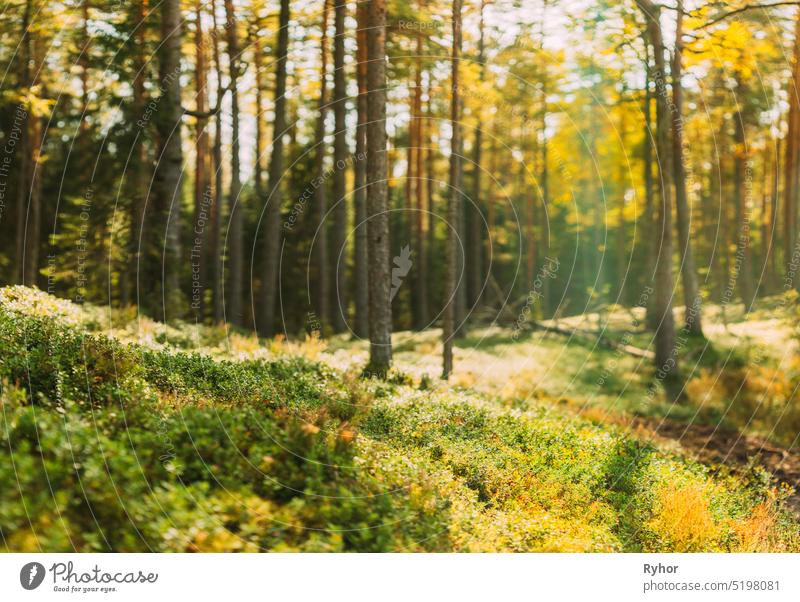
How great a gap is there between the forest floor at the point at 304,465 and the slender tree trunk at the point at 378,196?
0.99m

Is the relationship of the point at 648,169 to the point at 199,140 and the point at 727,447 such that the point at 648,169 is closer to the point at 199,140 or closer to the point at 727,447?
the point at 727,447

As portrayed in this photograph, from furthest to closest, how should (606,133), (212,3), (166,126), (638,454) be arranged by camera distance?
(606,133), (212,3), (166,126), (638,454)

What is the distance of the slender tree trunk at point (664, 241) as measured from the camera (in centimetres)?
1688

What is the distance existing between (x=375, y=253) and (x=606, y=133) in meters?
23.4

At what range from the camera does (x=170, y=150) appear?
15102mm

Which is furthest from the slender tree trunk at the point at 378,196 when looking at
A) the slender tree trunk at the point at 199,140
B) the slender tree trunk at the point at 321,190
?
the slender tree trunk at the point at 321,190

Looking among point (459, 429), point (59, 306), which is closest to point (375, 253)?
point (459, 429)

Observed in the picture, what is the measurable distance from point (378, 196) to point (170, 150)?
5355mm

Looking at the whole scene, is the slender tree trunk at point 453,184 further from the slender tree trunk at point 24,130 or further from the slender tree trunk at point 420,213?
the slender tree trunk at point 24,130

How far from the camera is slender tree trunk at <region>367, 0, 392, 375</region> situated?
13008mm

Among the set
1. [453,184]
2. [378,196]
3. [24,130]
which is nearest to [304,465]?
[378,196]
